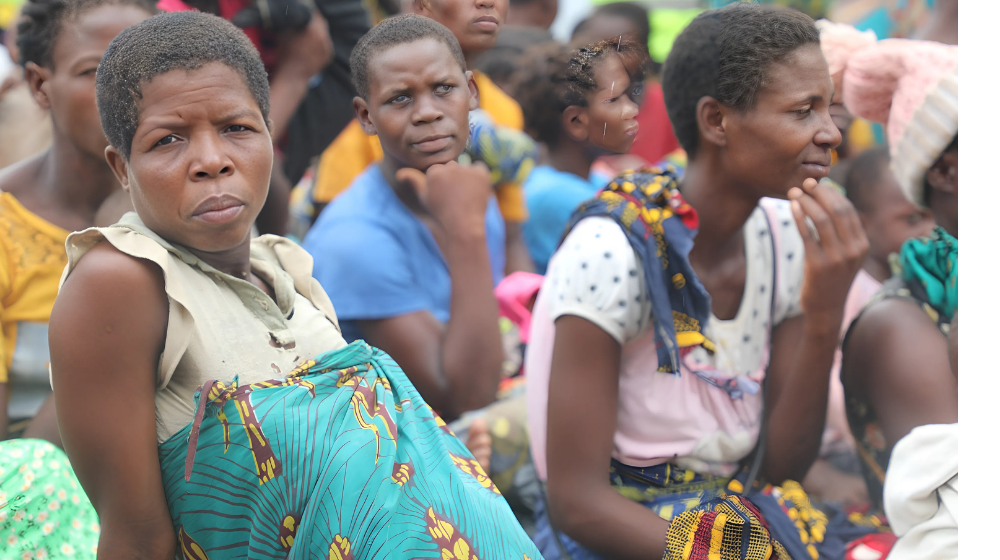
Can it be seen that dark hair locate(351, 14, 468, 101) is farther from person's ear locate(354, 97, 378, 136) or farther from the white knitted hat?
the white knitted hat

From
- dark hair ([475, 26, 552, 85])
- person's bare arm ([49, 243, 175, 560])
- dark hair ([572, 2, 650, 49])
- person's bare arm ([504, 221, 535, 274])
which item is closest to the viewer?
person's bare arm ([49, 243, 175, 560])

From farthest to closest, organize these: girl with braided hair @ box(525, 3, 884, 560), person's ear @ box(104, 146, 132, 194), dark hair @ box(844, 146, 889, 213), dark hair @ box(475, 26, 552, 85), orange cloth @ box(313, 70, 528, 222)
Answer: dark hair @ box(475, 26, 552, 85)
dark hair @ box(844, 146, 889, 213)
orange cloth @ box(313, 70, 528, 222)
girl with braided hair @ box(525, 3, 884, 560)
person's ear @ box(104, 146, 132, 194)

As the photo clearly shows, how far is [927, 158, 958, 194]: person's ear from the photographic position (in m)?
1.81

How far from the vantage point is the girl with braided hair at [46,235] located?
1.25m

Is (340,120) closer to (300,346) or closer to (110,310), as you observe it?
(300,346)

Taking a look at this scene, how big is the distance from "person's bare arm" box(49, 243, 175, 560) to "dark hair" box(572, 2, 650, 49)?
2.76ft

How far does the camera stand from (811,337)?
1671mm

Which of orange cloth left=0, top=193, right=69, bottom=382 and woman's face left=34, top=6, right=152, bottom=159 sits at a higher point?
woman's face left=34, top=6, right=152, bottom=159

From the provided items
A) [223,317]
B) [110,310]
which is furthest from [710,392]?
[110,310]

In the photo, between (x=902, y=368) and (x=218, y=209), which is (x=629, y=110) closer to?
(x=218, y=209)

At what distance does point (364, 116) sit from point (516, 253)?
5.99ft

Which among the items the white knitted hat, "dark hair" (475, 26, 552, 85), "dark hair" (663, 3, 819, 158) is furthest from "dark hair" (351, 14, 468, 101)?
"dark hair" (475, 26, 552, 85)

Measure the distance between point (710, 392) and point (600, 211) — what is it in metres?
0.44

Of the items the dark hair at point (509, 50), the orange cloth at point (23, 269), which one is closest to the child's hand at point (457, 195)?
the orange cloth at point (23, 269)
